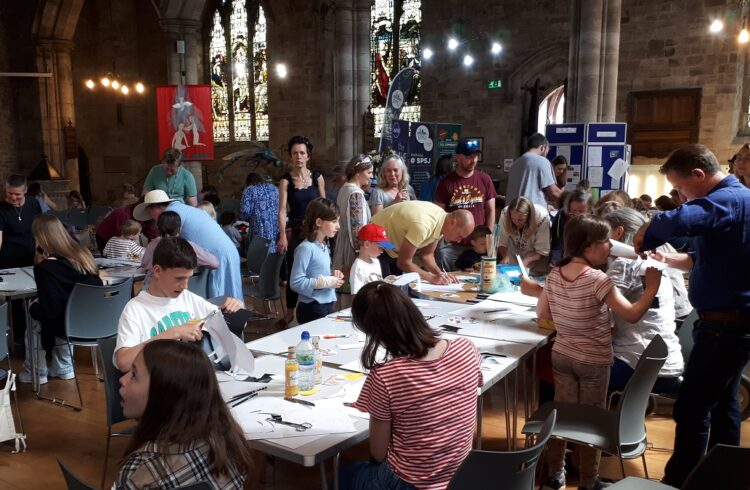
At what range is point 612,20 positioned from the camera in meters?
9.06

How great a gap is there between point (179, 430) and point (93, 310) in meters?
3.23

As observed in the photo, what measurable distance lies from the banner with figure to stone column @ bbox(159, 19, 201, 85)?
4594 millimetres

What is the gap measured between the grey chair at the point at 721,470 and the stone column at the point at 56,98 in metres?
17.2

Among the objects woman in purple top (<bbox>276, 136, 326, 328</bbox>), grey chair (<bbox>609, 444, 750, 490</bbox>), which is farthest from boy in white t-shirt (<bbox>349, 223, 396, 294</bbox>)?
grey chair (<bbox>609, 444, 750, 490</bbox>)

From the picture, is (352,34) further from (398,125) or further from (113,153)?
(113,153)

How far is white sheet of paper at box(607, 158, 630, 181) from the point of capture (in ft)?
28.3

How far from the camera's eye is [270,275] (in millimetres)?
6020

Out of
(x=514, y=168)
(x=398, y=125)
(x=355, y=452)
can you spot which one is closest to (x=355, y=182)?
(x=514, y=168)

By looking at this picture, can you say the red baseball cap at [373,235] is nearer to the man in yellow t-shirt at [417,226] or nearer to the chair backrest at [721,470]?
the man in yellow t-shirt at [417,226]

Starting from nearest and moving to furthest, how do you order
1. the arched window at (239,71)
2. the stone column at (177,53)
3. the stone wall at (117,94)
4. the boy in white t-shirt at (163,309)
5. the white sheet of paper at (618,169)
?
the boy in white t-shirt at (163,309) → the white sheet of paper at (618,169) → the stone column at (177,53) → the arched window at (239,71) → the stone wall at (117,94)

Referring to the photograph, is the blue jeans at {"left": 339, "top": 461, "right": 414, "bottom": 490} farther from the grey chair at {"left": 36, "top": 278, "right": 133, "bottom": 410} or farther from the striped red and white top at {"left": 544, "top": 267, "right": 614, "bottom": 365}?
the grey chair at {"left": 36, "top": 278, "right": 133, "bottom": 410}

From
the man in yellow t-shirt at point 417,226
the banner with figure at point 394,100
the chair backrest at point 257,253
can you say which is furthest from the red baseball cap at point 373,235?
the banner with figure at point 394,100

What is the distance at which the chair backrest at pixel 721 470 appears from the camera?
1772mm

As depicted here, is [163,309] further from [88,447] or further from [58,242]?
[58,242]
